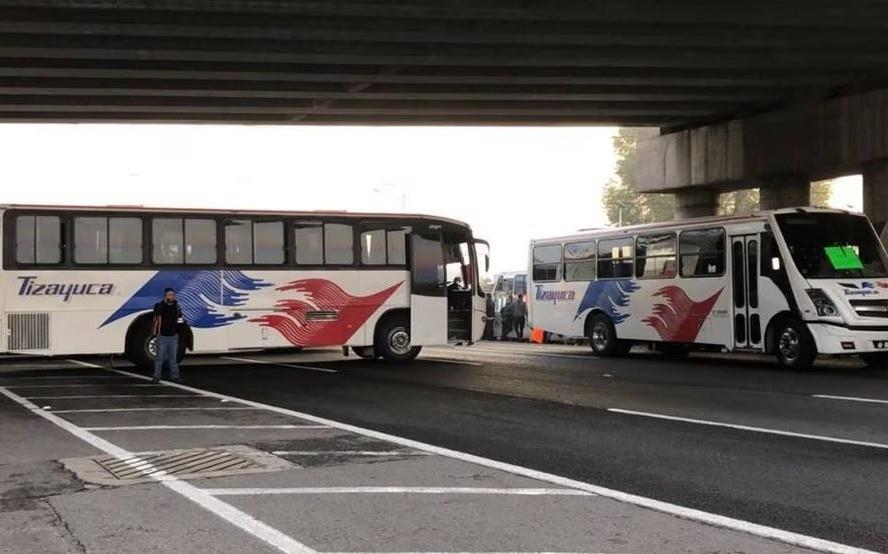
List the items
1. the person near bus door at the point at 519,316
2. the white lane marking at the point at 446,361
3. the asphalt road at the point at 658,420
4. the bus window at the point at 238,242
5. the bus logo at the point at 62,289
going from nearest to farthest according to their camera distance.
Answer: the asphalt road at the point at 658,420, the bus logo at the point at 62,289, the bus window at the point at 238,242, the white lane marking at the point at 446,361, the person near bus door at the point at 519,316

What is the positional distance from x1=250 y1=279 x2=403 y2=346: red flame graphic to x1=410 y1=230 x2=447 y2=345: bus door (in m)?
0.81

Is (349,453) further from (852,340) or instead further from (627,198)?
(627,198)

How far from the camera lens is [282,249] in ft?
63.3

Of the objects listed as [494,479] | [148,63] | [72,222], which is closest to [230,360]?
[72,222]

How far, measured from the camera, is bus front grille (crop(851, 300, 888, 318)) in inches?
626

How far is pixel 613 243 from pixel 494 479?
15231mm

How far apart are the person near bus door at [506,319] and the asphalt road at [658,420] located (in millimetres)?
13344

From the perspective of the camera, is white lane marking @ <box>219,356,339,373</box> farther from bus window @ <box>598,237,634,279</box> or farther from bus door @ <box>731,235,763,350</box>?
bus door @ <box>731,235,763,350</box>

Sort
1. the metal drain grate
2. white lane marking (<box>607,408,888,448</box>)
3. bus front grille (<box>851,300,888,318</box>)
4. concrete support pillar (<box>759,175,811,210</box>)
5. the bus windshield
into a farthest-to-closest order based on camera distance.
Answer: concrete support pillar (<box>759,175,811,210</box>), the bus windshield, bus front grille (<box>851,300,888,318</box>), white lane marking (<box>607,408,888,448</box>), the metal drain grate

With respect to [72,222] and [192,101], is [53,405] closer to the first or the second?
[72,222]

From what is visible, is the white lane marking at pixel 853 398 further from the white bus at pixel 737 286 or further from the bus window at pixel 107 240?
the bus window at pixel 107 240

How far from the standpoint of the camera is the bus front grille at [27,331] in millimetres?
16766

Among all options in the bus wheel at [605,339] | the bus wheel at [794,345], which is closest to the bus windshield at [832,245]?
the bus wheel at [794,345]

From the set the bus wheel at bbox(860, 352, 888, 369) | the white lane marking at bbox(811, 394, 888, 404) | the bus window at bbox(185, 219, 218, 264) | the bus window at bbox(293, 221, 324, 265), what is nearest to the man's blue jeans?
the bus window at bbox(185, 219, 218, 264)
